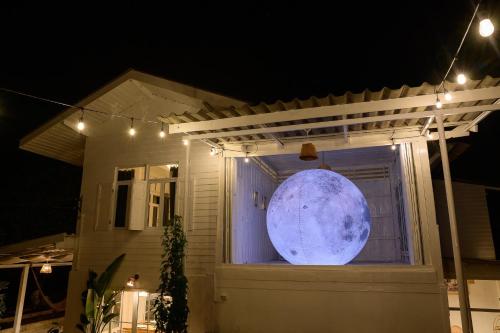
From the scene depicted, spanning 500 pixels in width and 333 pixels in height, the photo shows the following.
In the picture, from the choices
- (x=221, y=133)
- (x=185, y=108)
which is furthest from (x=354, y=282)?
(x=185, y=108)

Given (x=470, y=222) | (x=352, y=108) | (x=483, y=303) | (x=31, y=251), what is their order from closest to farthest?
(x=352, y=108)
(x=483, y=303)
(x=470, y=222)
(x=31, y=251)

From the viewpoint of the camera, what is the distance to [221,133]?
653cm

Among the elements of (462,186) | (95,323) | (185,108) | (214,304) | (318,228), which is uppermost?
(185,108)

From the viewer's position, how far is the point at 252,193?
888cm

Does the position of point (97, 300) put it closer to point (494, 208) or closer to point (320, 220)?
point (320, 220)

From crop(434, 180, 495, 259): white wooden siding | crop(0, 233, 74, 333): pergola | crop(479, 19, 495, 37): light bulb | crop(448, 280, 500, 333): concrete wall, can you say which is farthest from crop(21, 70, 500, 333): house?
crop(448, 280, 500, 333): concrete wall

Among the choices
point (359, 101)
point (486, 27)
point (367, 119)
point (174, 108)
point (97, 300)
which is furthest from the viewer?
point (174, 108)

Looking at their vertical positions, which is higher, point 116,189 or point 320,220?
point 116,189

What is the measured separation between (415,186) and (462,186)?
4.53 meters

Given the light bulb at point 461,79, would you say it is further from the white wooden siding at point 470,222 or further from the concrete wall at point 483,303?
the concrete wall at point 483,303

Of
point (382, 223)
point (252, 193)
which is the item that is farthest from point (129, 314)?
point (382, 223)

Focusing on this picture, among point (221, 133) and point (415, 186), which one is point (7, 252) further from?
point (415, 186)

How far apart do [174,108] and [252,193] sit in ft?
9.50

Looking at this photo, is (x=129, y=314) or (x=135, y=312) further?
(x=129, y=314)
